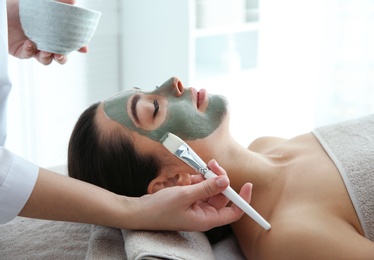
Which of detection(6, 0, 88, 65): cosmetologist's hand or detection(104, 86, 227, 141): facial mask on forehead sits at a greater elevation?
detection(6, 0, 88, 65): cosmetologist's hand

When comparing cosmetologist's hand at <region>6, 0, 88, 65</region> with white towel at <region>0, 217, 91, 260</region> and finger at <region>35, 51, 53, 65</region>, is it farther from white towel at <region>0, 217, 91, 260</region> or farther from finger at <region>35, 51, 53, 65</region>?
white towel at <region>0, 217, 91, 260</region>

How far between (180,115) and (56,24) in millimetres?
379

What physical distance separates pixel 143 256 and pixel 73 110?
199 centimetres

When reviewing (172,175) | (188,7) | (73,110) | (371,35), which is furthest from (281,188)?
(371,35)

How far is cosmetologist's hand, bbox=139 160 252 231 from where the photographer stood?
1154mm

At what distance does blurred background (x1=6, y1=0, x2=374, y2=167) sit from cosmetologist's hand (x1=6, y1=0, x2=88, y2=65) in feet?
3.56

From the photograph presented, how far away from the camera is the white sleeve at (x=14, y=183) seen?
44.1 inches

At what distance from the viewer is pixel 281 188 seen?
146 cm

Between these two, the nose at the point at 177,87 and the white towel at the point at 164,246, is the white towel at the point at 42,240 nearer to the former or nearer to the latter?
the white towel at the point at 164,246

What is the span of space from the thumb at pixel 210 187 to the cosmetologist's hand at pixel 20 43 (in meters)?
0.60

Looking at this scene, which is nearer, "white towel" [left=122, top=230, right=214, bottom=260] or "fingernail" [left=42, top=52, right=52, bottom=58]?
"white towel" [left=122, top=230, right=214, bottom=260]

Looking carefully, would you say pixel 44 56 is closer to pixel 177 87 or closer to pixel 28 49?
pixel 28 49

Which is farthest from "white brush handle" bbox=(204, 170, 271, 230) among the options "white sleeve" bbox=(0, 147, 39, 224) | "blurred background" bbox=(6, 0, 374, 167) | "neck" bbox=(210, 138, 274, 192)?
"blurred background" bbox=(6, 0, 374, 167)

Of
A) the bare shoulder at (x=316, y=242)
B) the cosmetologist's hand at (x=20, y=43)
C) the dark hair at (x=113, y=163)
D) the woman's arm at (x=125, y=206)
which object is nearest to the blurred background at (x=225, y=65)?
the cosmetologist's hand at (x=20, y=43)
